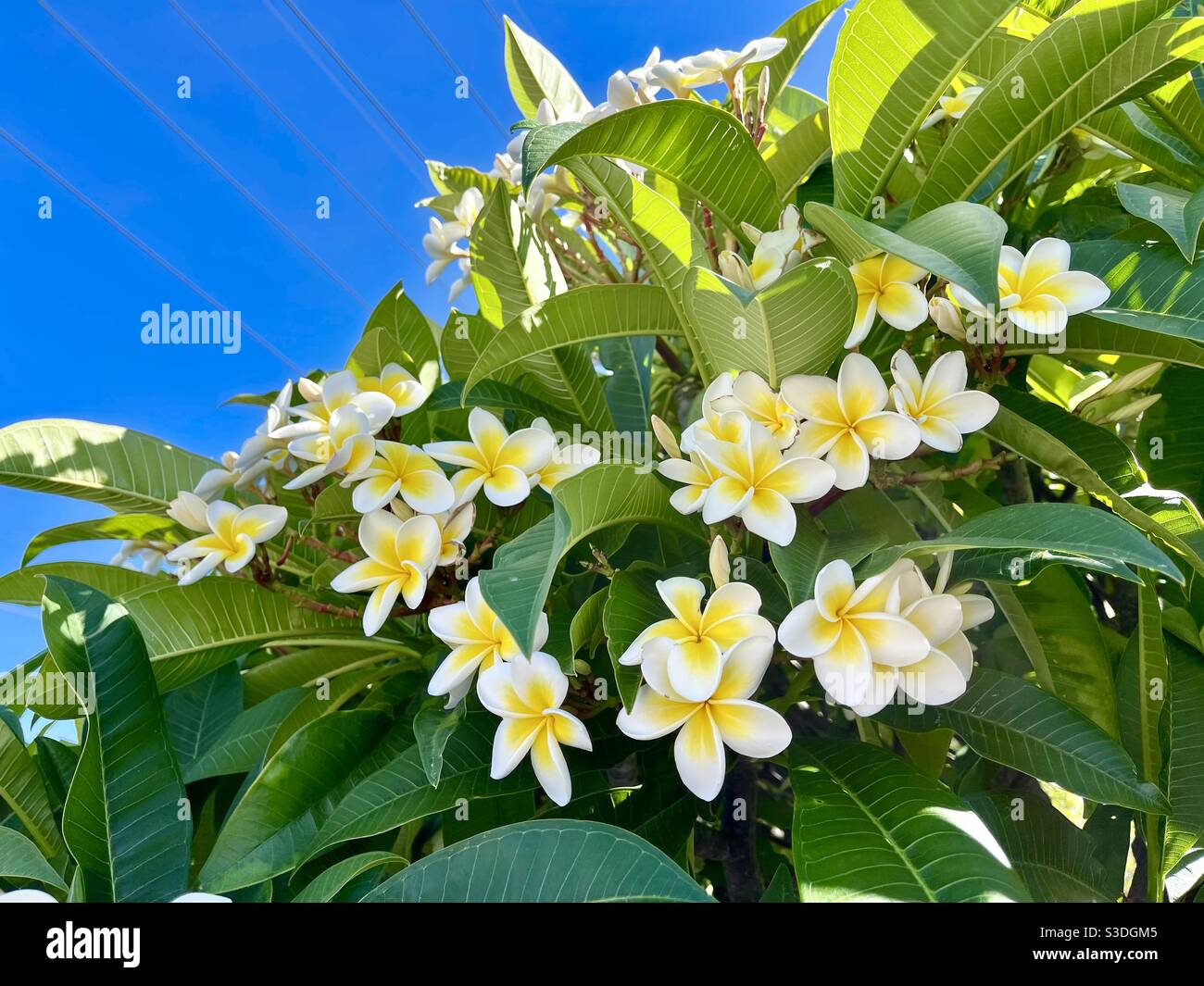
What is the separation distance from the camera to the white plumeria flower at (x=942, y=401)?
587 millimetres

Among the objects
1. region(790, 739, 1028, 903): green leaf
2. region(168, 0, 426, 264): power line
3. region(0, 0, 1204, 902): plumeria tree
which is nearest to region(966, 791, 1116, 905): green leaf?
region(0, 0, 1204, 902): plumeria tree

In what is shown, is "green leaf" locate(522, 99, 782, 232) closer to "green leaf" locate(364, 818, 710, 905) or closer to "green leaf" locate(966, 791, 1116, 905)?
"green leaf" locate(364, 818, 710, 905)

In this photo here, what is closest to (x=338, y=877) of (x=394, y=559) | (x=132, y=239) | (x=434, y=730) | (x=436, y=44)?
(x=434, y=730)

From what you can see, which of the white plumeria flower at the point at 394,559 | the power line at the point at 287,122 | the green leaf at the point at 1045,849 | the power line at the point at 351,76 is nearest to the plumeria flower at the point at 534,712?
the white plumeria flower at the point at 394,559

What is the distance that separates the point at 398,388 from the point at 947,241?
45cm

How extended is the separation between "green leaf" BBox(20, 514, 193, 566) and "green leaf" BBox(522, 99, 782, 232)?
0.55 metres

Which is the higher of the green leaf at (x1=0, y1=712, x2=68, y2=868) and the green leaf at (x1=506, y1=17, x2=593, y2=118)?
the green leaf at (x1=506, y1=17, x2=593, y2=118)

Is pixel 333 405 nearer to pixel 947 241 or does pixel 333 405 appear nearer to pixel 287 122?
pixel 947 241

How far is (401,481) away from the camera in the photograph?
0.70 metres

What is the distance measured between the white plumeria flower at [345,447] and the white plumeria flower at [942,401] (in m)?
0.39

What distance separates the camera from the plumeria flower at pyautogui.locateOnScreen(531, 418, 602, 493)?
0.70 meters

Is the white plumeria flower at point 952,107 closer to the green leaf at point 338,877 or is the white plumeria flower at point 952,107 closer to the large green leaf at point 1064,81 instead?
the large green leaf at point 1064,81

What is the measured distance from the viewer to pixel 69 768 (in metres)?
0.78
